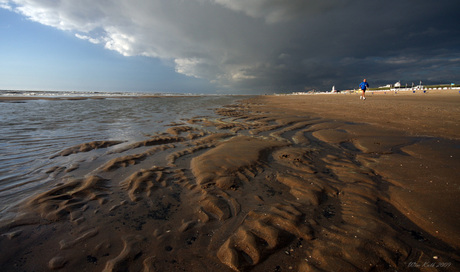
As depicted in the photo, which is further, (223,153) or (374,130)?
(374,130)

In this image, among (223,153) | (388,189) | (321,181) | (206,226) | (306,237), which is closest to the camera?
(306,237)

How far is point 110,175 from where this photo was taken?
3721 mm

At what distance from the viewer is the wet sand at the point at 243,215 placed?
1826mm

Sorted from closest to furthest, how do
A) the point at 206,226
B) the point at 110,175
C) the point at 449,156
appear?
the point at 206,226 < the point at 110,175 < the point at 449,156

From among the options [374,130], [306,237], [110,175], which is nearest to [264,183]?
[306,237]

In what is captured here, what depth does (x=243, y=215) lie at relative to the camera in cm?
251

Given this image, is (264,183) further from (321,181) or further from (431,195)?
(431,195)

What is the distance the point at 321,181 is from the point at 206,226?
2280 millimetres

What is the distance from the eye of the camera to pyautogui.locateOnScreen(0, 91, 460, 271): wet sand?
183 centimetres

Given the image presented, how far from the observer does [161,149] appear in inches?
213

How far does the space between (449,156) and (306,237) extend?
16.1 ft

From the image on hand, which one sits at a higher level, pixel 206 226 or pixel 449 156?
pixel 449 156

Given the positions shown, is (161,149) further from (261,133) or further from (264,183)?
(261,133)

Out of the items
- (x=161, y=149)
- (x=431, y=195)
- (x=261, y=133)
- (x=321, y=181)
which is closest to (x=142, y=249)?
(x=321, y=181)
